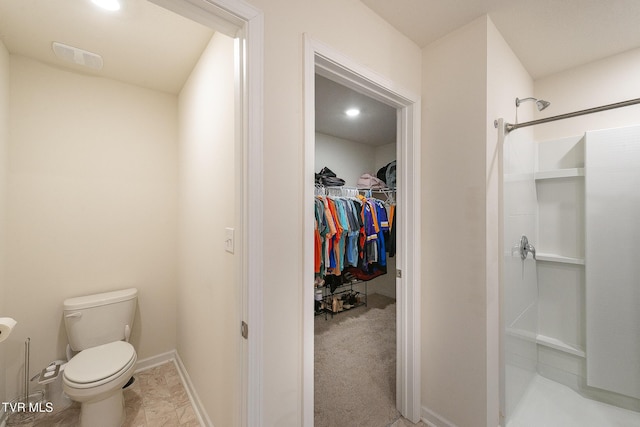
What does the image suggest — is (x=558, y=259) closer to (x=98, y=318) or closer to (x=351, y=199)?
(x=351, y=199)

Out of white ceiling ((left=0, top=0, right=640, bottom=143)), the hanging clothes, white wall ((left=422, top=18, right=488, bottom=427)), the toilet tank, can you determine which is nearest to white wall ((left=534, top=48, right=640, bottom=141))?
white ceiling ((left=0, top=0, right=640, bottom=143))

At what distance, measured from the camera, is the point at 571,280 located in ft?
6.13

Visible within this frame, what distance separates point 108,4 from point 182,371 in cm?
239

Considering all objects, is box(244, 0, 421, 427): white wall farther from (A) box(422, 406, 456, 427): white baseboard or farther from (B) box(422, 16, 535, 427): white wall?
(A) box(422, 406, 456, 427): white baseboard

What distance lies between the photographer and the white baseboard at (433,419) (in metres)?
1.48

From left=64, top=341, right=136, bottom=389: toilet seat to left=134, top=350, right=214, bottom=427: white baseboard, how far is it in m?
0.46

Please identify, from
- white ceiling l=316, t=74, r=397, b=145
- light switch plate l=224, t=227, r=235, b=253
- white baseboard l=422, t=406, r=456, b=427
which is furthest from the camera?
white ceiling l=316, t=74, r=397, b=145


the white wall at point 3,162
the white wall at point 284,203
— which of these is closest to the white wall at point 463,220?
the white wall at point 284,203

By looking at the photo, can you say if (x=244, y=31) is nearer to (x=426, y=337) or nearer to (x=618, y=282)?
(x=426, y=337)

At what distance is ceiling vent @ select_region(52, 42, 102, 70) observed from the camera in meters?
1.53

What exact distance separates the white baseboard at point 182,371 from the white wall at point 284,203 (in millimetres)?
839

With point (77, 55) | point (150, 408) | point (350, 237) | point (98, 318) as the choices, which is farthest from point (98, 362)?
point (350, 237)

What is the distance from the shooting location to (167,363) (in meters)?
2.18

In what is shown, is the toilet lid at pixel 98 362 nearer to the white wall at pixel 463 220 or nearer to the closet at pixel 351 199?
the closet at pixel 351 199
